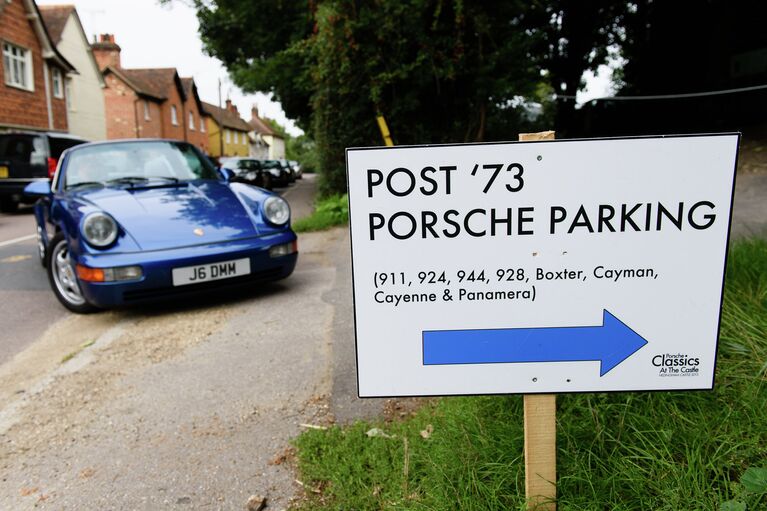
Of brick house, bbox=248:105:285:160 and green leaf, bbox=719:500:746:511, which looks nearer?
green leaf, bbox=719:500:746:511

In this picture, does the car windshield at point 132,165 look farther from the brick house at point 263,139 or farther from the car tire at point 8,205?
the brick house at point 263,139

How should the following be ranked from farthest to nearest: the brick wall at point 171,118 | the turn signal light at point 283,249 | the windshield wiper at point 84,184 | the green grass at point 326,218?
1. the brick wall at point 171,118
2. the green grass at point 326,218
3. the windshield wiper at point 84,184
4. the turn signal light at point 283,249

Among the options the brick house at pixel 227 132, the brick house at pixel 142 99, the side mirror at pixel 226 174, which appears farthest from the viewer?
the brick house at pixel 227 132

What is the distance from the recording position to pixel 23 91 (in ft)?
71.2

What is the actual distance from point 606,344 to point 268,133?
8663 centimetres

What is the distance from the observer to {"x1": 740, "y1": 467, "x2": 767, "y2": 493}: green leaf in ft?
5.10

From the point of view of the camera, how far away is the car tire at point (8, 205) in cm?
1395

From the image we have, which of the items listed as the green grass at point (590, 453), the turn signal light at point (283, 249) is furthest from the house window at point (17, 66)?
the green grass at point (590, 453)

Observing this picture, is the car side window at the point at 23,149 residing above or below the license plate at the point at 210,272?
above

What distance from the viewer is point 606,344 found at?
162 cm

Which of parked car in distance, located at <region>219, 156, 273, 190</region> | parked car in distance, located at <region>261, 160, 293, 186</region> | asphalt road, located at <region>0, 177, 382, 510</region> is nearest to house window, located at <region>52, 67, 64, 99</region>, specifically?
parked car in distance, located at <region>219, 156, 273, 190</region>

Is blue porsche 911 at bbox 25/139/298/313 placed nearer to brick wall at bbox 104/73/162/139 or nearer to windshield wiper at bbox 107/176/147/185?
windshield wiper at bbox 107/176/147/185

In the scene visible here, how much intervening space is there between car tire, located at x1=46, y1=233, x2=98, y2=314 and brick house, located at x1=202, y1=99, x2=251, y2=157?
150ft

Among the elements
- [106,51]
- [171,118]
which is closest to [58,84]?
[106,51]
